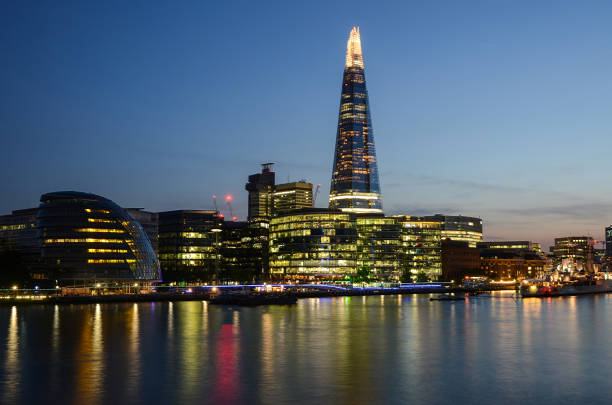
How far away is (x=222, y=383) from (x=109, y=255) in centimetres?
15097

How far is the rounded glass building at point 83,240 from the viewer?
18338cm

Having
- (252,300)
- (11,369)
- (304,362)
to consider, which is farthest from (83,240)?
(304,362)

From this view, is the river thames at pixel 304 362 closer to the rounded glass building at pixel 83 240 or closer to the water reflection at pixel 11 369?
the water reflection at pixel 11 369

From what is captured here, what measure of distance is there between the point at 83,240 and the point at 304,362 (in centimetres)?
14292

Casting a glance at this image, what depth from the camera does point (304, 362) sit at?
55844mm

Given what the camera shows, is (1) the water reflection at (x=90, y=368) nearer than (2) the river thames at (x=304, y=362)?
Yes

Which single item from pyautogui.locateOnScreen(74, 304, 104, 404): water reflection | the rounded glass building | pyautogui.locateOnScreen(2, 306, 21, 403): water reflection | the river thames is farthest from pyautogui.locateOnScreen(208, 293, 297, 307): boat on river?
pyautogui.locateOnScreen(2, 306, 21, 403): water reflection

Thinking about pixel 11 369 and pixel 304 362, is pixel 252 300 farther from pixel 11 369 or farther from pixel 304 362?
pixel 11 369

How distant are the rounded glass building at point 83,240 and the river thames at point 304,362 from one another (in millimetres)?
91873

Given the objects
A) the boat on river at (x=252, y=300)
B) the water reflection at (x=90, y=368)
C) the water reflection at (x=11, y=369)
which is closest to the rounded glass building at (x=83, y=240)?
the boat on river at (x=252, y=300)

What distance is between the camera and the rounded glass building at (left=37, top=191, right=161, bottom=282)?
183375 millimetres

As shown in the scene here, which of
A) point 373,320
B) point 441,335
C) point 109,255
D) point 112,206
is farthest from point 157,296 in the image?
point 441,335

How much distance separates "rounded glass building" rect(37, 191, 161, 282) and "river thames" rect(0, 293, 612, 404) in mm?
91873

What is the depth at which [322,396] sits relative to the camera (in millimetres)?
41531
